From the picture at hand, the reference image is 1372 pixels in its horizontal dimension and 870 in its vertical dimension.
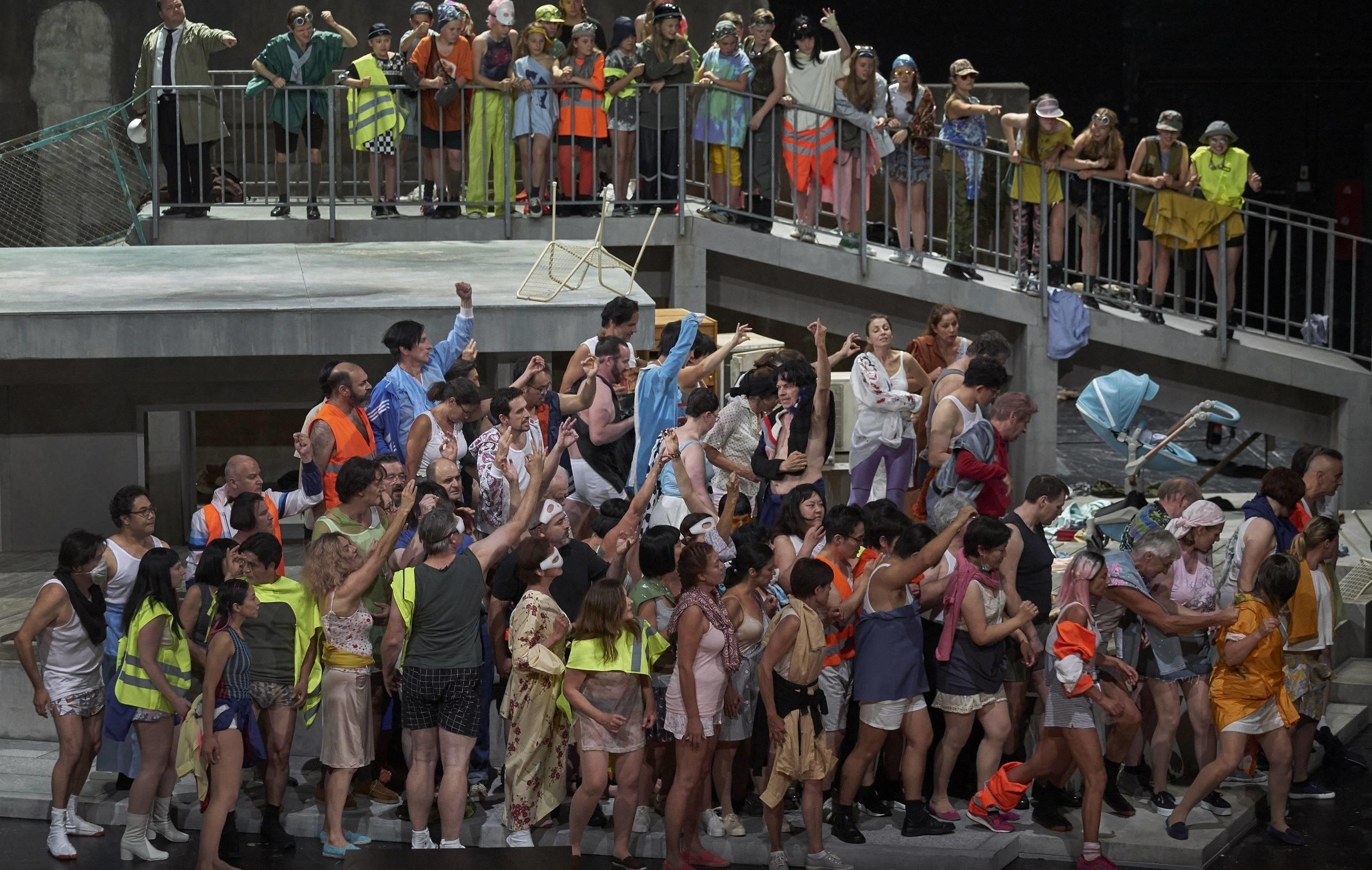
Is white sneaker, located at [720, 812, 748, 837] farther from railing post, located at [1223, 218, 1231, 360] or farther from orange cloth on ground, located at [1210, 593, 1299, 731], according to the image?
railing post, located at [1223, 218, 1231, 360]

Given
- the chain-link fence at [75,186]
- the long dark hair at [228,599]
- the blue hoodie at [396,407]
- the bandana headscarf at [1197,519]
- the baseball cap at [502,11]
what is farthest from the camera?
the chain-link fence at [75,186]

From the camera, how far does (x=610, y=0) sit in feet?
56.2

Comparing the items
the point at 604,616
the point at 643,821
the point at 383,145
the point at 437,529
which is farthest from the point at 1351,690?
the point at 383,145

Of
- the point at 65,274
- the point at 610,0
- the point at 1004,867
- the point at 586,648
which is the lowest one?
the point at 1004,867

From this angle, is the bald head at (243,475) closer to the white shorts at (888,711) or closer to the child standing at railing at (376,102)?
the white shorts at (888,711)

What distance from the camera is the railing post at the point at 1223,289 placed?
1371cm

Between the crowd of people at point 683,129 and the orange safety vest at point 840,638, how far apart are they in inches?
219

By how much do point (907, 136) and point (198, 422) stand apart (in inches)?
283

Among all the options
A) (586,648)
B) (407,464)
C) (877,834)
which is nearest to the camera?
(586,648)

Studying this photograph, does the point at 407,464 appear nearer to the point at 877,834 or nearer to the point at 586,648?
the point at 586,648

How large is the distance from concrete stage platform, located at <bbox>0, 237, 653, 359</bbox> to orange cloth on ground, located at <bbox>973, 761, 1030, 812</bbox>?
11.4 ft

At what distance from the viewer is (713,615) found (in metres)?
7.99

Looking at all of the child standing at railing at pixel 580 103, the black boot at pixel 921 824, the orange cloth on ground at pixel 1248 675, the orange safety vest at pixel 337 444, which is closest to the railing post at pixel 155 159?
the child standing at railing at pixel 580 103

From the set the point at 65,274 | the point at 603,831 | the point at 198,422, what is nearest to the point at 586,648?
the point at 603,831
